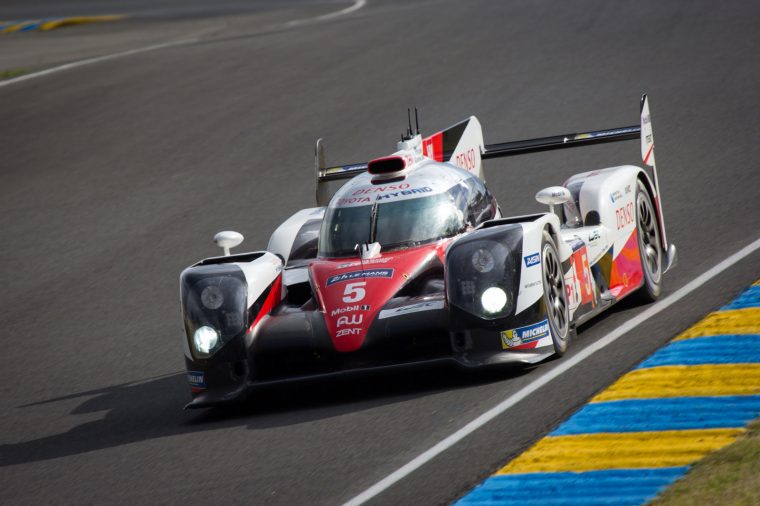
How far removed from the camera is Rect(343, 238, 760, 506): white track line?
633 cm

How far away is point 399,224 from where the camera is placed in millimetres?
9047

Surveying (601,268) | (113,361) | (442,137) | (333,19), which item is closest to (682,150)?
(442,137)

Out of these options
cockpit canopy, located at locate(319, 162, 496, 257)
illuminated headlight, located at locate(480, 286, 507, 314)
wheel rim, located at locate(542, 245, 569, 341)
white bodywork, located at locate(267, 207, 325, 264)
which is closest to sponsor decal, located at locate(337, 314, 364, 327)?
illuminated headlight, located at locate(480, 286, 507, 314)

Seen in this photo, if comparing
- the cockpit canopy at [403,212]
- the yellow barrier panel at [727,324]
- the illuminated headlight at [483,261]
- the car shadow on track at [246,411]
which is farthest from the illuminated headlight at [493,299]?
the yellow barrier panel at [727,324]

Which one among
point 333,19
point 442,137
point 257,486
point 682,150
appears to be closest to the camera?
point 257,486

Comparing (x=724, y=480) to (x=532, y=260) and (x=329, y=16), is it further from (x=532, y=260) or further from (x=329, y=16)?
(x=329, y=16)

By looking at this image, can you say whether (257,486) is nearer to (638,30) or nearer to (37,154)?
(37,154)

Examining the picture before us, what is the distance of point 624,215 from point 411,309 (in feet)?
9.04

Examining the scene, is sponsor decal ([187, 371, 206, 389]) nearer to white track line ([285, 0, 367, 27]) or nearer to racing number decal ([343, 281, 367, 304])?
racing number decal ([343, 281, 367, 304])

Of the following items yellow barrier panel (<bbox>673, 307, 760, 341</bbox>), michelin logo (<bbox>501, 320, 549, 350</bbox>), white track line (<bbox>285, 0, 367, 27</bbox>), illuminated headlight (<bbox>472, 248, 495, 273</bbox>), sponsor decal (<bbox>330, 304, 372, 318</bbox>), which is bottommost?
yellow barrier panel (<bbox>673, 307, 760, 341</bbox>)

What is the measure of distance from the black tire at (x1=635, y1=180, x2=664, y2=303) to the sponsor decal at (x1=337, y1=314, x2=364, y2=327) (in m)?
2.77

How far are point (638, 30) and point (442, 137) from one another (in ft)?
37.3

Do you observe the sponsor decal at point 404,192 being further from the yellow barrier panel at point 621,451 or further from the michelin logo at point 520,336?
the yellow barrier panel at point 621,451

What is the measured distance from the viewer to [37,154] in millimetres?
18906
